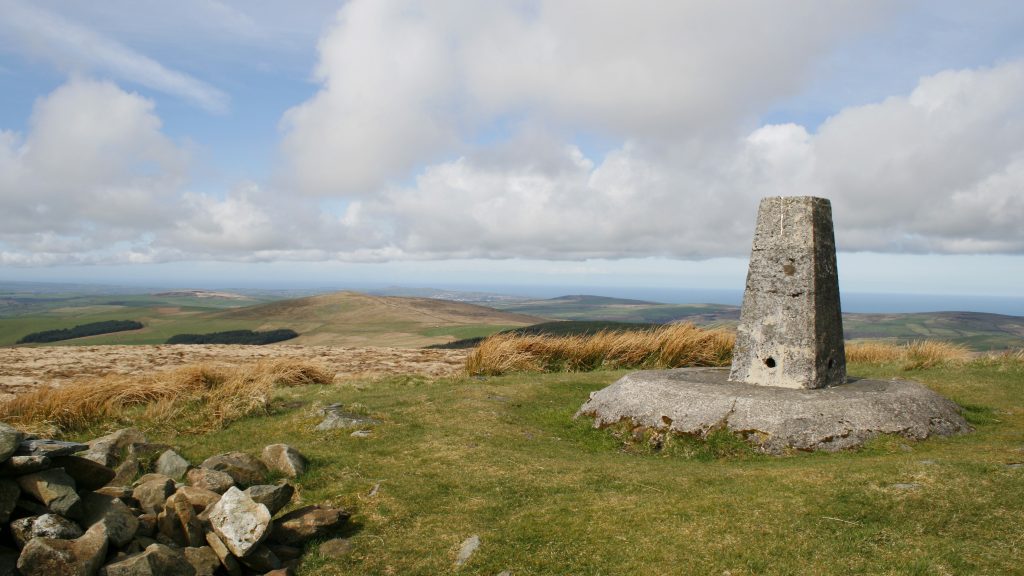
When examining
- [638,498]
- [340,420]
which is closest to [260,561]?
[638,498]

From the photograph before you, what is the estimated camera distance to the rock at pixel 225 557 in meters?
6.57

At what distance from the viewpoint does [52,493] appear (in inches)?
258

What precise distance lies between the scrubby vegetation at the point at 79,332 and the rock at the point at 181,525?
6846 centimetres

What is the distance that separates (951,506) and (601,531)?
409 cm

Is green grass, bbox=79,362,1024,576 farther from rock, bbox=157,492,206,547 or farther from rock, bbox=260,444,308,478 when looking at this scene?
rock, bbox=157,492,206,547

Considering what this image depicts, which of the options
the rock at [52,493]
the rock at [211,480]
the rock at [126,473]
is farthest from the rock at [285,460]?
the rock at [52,493]

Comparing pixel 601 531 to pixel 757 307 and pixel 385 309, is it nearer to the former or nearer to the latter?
pixel 757 307

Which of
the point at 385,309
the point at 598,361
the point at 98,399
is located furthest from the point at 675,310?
the point at 98,399

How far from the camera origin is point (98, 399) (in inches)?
505

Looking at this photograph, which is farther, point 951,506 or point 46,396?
point 46,396

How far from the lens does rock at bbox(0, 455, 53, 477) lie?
642 cm

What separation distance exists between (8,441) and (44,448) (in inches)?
15.6

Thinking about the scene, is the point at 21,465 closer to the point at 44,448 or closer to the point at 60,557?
the point at 44,448

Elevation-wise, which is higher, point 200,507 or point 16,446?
point 16,446
